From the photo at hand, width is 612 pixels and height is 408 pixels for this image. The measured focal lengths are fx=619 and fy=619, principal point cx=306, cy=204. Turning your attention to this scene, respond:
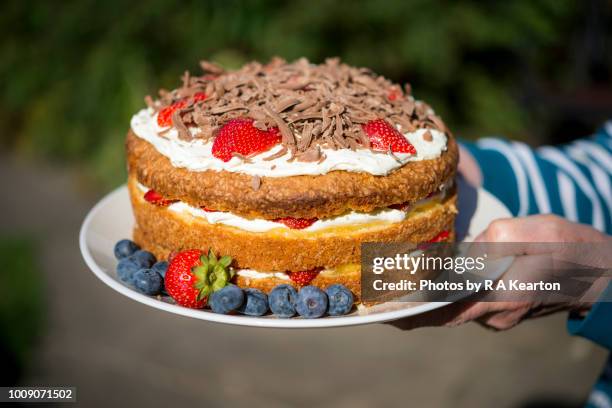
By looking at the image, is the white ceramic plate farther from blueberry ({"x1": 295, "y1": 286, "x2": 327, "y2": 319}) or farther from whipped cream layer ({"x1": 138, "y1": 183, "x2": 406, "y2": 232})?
whipped cream layer ({"x1": 138, "y1": 183, "x2": 406, "y2": 232})

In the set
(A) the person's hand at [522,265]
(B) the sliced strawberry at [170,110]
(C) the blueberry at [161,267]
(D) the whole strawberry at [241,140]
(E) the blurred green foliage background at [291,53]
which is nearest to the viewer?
(D) the whole strawberry at [241,140]

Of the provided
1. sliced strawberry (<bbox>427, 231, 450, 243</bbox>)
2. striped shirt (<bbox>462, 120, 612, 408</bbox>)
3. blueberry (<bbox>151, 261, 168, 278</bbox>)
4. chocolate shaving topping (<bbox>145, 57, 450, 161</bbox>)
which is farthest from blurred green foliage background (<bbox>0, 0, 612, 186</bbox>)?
blueberry (<bbox>151, 261, 168, 278</bbox>)

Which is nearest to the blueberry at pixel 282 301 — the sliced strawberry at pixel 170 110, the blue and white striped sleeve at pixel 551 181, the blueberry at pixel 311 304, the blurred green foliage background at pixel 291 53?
the blueberry at pixel 311 304

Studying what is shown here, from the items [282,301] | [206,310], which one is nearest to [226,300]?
[206,310]

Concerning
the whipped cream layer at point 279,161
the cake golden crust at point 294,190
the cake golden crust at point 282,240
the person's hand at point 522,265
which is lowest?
the person's hand at point 522,265

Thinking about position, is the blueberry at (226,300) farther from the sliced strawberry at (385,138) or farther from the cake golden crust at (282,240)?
the sliced strawberry at (385,138)

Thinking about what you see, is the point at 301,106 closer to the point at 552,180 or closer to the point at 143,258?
the point at 143,258
